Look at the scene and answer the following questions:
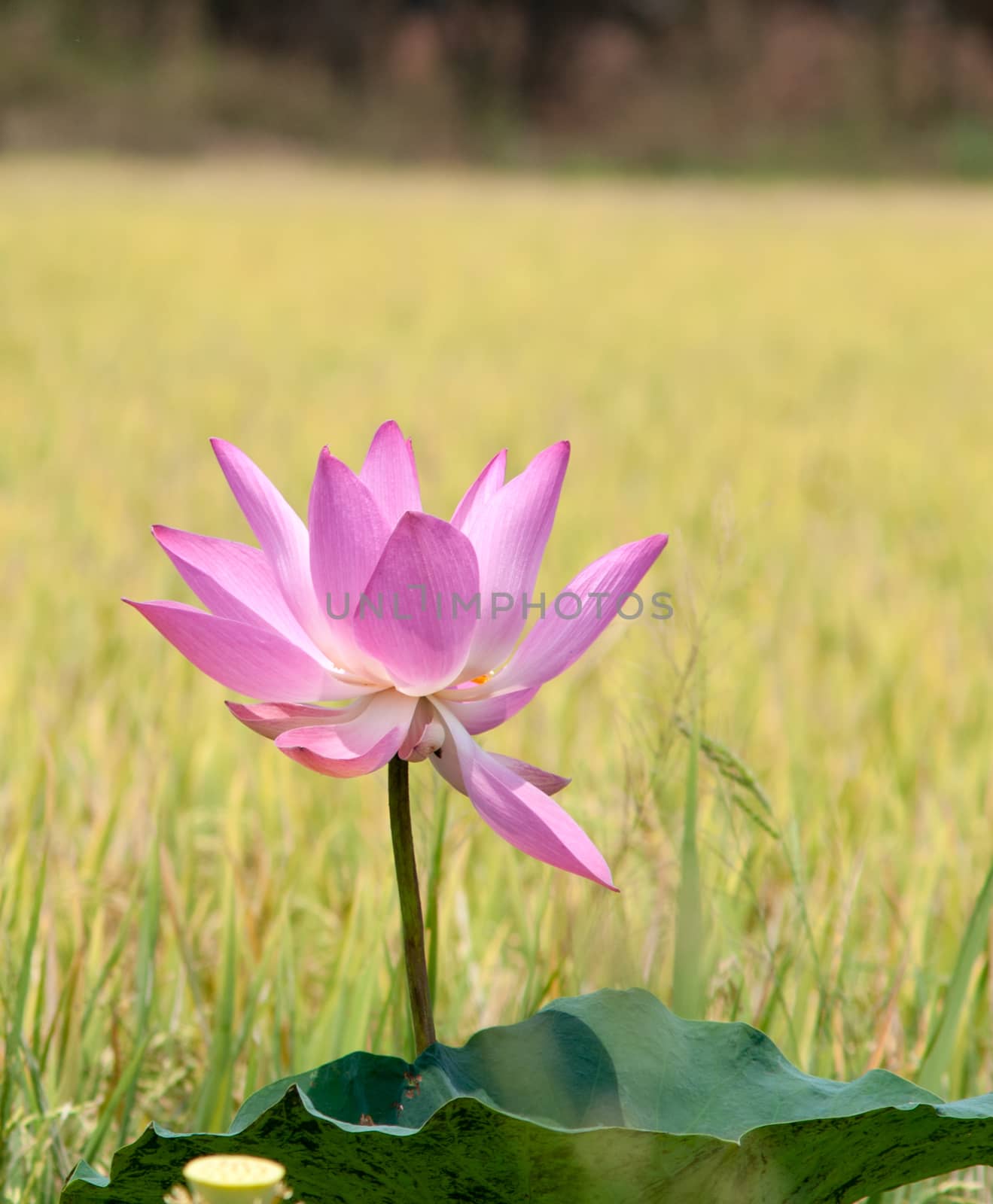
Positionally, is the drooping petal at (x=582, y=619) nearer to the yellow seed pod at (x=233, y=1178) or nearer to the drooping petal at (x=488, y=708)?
the drooping petal at (x=488, y=708)

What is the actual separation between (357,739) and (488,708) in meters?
0.03

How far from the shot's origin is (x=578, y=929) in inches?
25.1

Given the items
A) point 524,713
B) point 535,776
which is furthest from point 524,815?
point 524,713

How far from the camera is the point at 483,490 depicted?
0.38 m

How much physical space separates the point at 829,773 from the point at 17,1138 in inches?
29.0

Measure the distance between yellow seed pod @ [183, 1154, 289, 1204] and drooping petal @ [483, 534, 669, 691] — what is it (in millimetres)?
145

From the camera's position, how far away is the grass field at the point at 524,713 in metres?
0.62

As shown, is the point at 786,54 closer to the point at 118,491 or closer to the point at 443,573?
the point at 118,491

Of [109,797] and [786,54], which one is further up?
[786,54]

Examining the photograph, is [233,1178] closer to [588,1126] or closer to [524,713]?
[588,1126]

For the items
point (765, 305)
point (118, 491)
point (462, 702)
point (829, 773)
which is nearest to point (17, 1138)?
point (462, 702)

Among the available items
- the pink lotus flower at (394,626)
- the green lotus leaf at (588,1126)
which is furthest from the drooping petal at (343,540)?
the green lotus leaf at (588,1126)

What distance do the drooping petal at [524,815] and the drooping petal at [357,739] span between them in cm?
2

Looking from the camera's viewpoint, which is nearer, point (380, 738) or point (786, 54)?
point (380, 738)
